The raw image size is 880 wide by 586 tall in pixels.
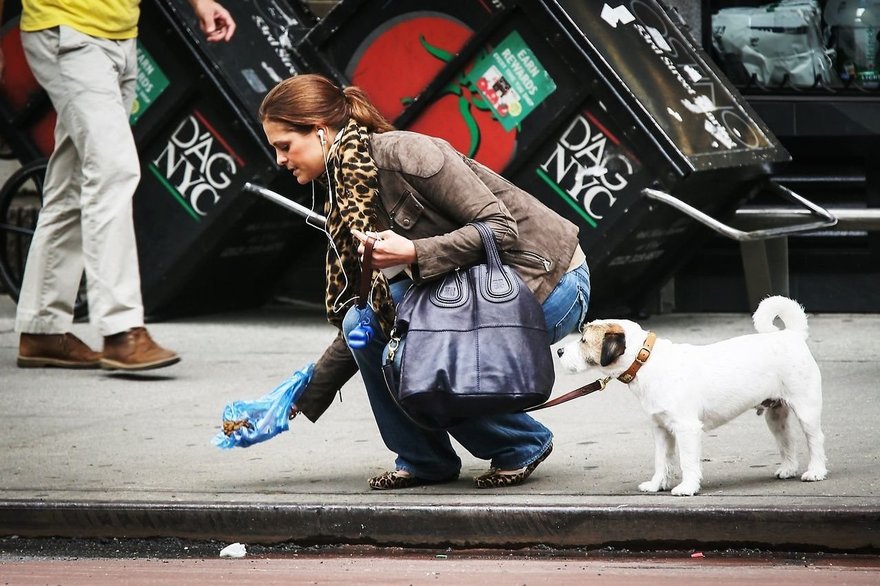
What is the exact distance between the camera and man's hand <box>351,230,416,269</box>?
14.4 ft

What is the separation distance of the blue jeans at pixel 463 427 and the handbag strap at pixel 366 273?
0.08 m

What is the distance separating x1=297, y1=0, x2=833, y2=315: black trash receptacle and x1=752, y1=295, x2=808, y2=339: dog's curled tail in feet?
8.29

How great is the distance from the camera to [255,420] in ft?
16.0

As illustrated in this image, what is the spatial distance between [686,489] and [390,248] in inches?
45.8

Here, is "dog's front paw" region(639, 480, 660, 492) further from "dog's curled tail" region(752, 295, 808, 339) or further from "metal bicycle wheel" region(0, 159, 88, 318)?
"metal bicycle wheel" region(0, 159, 88, 318)

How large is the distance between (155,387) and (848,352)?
3414 millimetres

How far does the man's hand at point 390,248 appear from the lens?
4.38 m

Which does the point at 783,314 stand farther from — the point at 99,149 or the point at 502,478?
the point at 99,149

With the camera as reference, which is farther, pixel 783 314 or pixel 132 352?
pixel 132 352

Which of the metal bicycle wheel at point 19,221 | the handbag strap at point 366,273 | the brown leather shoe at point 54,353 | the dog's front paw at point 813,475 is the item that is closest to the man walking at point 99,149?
the brown leather shoe at point 54,353

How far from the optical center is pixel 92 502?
15.7 feet

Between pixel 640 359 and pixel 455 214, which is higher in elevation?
pixel 455 214

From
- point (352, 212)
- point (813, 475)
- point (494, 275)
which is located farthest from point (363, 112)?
point (813, 475)

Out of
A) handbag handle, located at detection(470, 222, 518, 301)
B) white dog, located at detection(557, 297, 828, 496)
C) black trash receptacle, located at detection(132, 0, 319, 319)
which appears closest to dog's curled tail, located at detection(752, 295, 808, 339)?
white dog, located at detection(557, 297, 828, 496)
